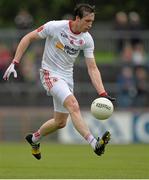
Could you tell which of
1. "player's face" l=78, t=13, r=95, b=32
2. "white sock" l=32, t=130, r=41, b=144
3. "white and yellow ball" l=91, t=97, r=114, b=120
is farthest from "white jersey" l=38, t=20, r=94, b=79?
"white sock" l=32, t=130, r=41, b=144

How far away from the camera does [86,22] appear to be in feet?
44.8

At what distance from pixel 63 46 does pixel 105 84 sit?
39.0 ft

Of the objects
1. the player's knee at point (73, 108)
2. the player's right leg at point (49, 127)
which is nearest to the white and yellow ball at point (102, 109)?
the player's knee at point (73, 108)

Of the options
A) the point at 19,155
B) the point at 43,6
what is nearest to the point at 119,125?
the point at 19,155

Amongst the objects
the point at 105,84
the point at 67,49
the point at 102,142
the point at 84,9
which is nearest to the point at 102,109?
the point at 102,142

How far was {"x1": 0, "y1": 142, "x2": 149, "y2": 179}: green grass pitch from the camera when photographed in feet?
42.6

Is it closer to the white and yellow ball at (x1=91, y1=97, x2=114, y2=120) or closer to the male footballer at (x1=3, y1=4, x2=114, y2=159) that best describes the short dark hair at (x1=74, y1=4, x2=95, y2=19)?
the male footballer at (x1=3, y1=4, x2=114, y2=159)

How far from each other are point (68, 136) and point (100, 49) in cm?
327

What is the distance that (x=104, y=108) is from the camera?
43.7 ft

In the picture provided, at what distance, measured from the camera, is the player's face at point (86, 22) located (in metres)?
13.6

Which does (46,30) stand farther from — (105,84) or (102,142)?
(105,84)

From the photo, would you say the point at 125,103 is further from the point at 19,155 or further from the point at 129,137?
the point at 19,155

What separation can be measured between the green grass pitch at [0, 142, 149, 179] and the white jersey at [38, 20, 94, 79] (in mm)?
1648

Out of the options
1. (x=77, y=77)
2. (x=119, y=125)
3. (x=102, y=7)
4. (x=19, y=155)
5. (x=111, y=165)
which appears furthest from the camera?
(x=102, y=7)
